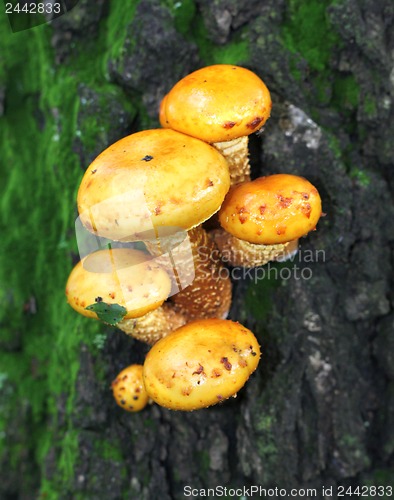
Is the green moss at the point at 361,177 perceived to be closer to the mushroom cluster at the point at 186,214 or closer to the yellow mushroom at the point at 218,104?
the mushroom cluster at the point at 186,214

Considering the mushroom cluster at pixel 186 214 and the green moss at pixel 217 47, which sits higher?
the green moss at pixel 217 47

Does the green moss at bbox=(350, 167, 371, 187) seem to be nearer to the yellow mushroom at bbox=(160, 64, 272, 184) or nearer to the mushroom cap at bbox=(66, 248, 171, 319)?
the yellow mushroom at bbox=(160, 64, 272, 184)

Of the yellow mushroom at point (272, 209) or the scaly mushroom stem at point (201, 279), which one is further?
the scaly mushroom stem at point (201, 279)

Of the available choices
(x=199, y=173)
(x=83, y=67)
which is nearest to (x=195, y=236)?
(x=199, y=173)

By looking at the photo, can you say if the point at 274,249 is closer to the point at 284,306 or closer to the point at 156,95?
the point at 284,306

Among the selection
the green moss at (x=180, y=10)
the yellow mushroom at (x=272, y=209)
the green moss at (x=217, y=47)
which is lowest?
the yellow mushroom at (x=272, y=209)

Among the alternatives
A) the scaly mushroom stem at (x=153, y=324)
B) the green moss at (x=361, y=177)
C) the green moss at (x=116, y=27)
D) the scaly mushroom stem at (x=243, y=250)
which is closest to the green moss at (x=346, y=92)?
the green moss at (x=361, y=177)

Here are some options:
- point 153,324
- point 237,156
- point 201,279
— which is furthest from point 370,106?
point 153,324

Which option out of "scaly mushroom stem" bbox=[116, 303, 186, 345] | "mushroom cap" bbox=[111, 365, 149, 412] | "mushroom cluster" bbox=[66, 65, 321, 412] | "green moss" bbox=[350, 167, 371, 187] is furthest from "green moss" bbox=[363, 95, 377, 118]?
"mushroom cap" bbox=[111, 365, 149, 412]
